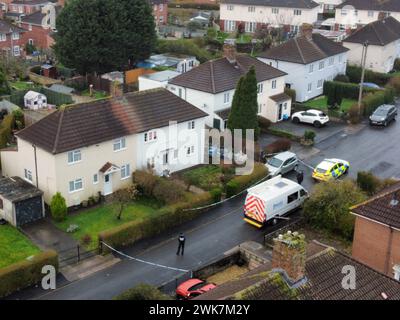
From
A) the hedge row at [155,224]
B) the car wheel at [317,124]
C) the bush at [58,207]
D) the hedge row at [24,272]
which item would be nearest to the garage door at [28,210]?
the bush at [58,207]

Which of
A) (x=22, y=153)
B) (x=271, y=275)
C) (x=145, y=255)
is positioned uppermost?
(x=271, y=275)

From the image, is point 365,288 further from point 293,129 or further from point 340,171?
point 293,129

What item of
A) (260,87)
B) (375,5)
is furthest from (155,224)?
(375,5)

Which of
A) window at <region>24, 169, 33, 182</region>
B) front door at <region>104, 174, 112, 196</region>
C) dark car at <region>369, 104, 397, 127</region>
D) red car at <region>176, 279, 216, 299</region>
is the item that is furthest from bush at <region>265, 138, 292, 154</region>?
red car at <region>176, 279, 216, 299</region>

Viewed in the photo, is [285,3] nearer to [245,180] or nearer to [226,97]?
[226,97]

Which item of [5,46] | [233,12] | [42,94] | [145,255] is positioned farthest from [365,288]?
[233,12]

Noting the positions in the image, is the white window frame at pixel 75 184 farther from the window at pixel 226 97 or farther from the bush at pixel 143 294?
the window at pixel 226 97
